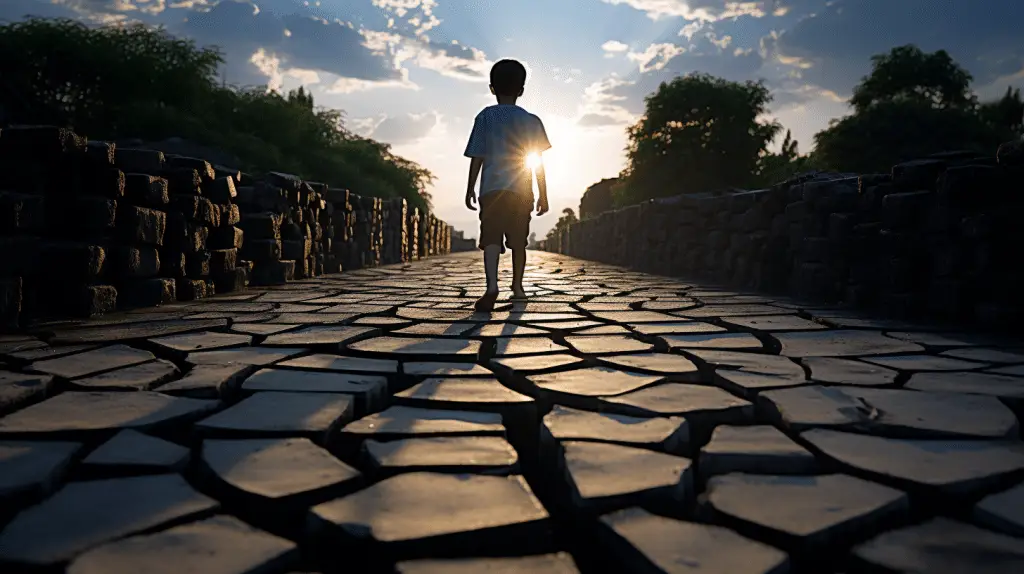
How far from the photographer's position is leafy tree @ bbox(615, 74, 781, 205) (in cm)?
2880

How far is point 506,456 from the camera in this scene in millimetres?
1323

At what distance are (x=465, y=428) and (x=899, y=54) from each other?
3838 centimetres

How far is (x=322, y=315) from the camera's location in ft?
11.4

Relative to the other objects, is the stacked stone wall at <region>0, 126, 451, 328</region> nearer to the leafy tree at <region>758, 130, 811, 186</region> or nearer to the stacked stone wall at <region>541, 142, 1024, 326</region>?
the stacked stone wall at <region>541, 142, 1024, 326</region>

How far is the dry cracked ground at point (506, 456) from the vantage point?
97 centimetres

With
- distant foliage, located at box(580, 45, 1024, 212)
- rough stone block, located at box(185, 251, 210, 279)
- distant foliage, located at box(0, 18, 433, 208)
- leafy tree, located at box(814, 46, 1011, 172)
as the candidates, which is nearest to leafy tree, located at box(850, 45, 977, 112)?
distant foliage, located at box(580, 45, 1024, 212)

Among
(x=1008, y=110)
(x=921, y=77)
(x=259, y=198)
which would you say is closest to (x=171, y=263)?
(x=259, y=198)

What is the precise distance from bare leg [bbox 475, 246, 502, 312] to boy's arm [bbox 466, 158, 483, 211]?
0.33 meters

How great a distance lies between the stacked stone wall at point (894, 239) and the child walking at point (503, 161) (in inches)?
79.8

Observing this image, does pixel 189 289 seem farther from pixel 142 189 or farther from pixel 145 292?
pixel 142 189

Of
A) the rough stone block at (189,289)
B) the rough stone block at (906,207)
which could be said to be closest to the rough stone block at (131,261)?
the rough stone block at (189,289)

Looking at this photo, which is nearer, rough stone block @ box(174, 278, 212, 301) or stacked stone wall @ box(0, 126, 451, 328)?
stacked stone wall @ box(0, 126, 451, 328)

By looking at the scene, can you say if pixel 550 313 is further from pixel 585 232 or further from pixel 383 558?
pixel 585 232

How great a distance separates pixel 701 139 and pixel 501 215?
27.1 meters
